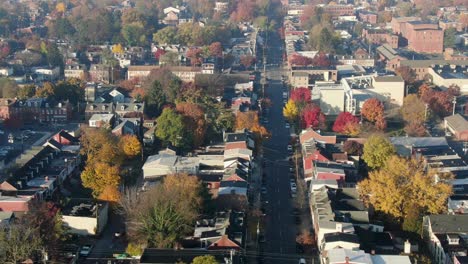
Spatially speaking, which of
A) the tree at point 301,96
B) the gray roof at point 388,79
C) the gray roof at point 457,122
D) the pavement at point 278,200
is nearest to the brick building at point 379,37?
the gray roof at point 388,79

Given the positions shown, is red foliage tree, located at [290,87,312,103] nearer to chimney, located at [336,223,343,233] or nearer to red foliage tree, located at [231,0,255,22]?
chimney, located at [336,223,343,233]

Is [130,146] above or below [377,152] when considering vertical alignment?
below

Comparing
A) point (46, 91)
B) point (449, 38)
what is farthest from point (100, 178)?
point (449, 38)

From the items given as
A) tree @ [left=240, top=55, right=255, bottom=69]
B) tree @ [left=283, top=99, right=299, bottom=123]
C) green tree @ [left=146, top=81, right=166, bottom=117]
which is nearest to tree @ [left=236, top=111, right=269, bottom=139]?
tree @ [left=283, top=99, right=299, bottom=123]

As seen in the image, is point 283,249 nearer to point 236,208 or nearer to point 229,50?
point 236,208

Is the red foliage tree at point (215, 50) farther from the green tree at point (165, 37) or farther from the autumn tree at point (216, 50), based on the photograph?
the green tree at point (165, 37)

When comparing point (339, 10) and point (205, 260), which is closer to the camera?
point (205, 260)

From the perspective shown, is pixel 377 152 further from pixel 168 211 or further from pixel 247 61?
pixel 247 61
